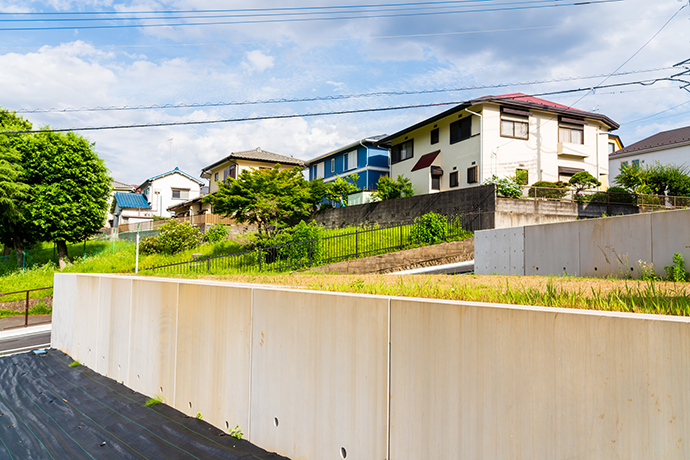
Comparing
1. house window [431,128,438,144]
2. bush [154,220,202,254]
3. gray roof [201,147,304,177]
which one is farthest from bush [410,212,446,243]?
gray roof [201,147,304,177]

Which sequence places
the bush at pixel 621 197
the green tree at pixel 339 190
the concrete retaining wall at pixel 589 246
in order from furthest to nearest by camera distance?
the green tree at pixel 339 190 < the bush at pixel 621 197 < the concrete retaining wall at pixel 589 246

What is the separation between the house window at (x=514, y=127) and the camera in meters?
24.7

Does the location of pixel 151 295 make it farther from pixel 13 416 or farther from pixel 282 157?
pixel 282 157

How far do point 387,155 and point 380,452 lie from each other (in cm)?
3344

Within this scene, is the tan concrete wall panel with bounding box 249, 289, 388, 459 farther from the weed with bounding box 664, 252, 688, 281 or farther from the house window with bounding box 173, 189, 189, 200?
the house window with bounding box 173, 189, 189, 200

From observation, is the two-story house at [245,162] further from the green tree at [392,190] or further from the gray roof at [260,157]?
the green tree at [392,190]

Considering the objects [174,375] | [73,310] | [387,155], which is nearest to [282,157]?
[387,155]

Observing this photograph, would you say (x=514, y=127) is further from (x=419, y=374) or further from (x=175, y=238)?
(x=419, y=374)

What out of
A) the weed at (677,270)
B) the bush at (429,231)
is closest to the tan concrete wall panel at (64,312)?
the bush at (429,231)

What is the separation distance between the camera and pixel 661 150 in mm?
32344

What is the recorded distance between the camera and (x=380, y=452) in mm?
3393

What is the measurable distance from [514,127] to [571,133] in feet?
13.8

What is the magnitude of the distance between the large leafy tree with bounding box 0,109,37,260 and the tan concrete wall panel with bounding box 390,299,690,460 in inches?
1026

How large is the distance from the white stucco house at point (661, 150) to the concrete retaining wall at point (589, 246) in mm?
20397
